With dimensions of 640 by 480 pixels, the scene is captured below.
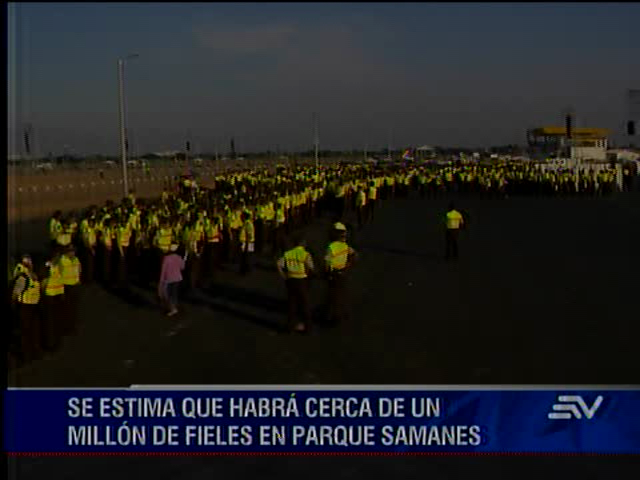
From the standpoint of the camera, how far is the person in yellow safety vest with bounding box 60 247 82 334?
9.26 metres

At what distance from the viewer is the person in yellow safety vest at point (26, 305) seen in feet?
28.1

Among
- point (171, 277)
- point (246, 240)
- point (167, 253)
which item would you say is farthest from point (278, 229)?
point (171, 277)

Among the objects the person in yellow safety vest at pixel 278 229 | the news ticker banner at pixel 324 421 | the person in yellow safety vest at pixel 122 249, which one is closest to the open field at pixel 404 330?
the person in yellow safety vest at pixel 122 249

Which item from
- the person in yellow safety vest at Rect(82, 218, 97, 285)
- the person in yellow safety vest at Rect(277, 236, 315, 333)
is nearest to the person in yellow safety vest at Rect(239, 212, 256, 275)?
the person in yellow safety vest at Rect(82, 218, 97, 285)

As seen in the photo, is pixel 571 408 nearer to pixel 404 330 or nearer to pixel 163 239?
pixel 404 330

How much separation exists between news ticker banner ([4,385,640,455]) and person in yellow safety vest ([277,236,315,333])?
3.54 meters

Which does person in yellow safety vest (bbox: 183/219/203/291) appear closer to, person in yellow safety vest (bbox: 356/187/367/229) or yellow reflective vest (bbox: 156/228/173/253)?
yellow reflective vest (bbox: 156/228/173/253)

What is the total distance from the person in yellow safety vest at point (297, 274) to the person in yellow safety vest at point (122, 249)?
465 centimetres

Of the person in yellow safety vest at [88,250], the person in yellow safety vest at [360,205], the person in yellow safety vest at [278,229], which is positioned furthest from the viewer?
the person in yellow safety vest at [360,205]

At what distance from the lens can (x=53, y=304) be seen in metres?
9.04

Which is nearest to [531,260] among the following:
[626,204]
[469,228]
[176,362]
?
[469,228]

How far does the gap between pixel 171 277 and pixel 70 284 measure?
1.58 m

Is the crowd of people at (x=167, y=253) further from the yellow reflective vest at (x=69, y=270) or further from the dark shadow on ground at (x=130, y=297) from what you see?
the dark shadow on ground at (x=130, y=297)

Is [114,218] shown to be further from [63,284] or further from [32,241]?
[32,241]
